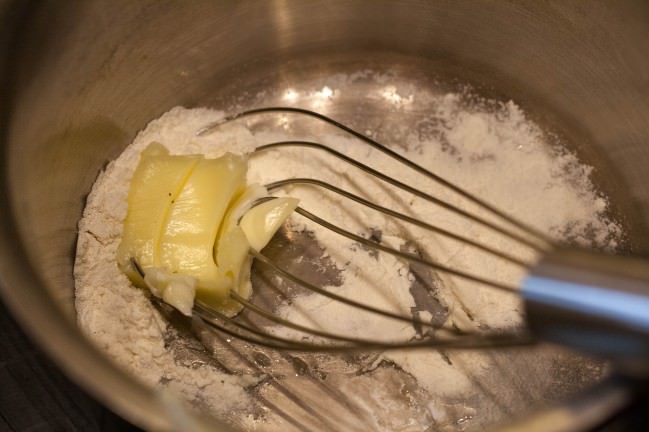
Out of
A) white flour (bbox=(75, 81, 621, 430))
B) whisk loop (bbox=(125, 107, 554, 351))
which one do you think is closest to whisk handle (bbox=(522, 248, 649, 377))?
whisk loop (bbox=(125, 107, 554, 351))

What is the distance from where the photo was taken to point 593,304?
52 centimetres

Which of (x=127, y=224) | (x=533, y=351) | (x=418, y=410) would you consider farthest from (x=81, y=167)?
(x=533, y=351)

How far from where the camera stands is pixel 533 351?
880 millimetres

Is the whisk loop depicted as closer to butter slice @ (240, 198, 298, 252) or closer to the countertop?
butter slice @ (240, 198, 298, 252)

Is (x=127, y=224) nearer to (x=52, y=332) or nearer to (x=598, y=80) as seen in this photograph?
(x=52, y=332)

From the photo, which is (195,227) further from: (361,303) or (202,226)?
(361,303)

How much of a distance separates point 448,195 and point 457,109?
175 millimetres

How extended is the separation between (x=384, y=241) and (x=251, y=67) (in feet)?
1.20

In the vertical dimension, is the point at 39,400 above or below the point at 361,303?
below

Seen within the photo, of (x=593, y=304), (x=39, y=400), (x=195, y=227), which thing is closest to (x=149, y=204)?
(x=195, y=227)

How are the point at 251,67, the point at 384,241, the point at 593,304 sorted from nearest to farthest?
1. the point at 593,304
2. the point at 384,241
3. the point at 251,67

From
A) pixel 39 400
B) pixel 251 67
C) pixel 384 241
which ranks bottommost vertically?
pixel 39 400

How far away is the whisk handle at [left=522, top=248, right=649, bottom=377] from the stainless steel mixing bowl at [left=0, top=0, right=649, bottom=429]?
440 mm

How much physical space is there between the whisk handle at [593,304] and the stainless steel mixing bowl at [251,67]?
440mm
